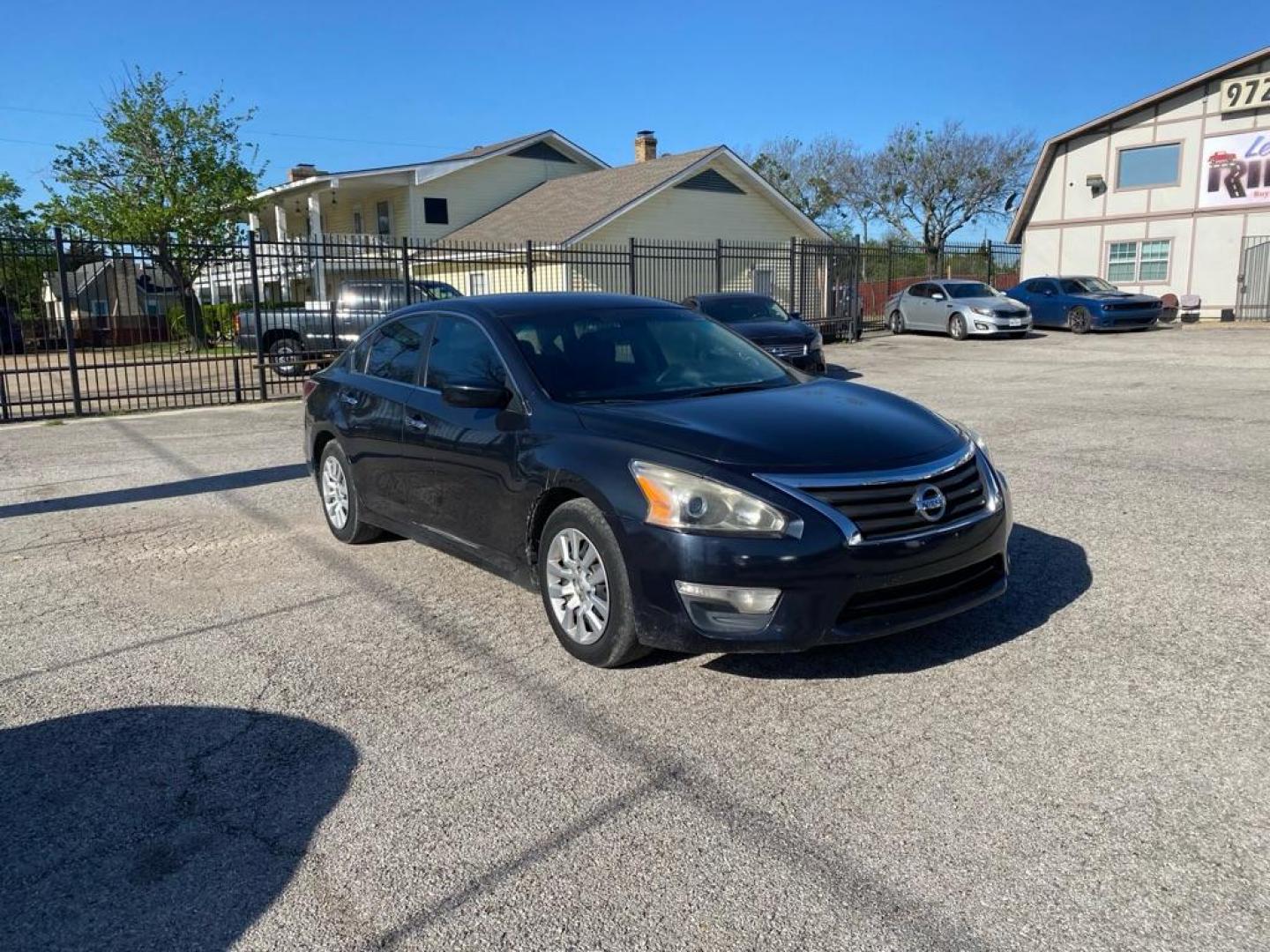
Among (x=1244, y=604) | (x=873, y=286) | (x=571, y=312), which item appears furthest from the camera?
(x=873, y=286)

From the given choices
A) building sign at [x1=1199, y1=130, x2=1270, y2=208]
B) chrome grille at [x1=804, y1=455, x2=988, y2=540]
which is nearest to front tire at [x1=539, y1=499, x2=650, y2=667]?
chrome grille at [x1=804, y1=455, x2=988, y2=540]

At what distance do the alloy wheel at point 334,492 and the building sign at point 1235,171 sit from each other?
28808 mm

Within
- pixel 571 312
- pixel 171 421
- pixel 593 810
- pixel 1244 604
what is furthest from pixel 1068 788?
pixel 171 421

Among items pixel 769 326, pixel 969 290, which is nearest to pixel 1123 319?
pixel 969 290

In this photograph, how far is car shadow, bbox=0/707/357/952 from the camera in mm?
2604

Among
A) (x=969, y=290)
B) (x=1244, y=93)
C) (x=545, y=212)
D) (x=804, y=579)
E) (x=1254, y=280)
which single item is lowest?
(x=804, y=579)

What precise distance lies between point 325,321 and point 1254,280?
25082 millimetres

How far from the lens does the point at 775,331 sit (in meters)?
14.7

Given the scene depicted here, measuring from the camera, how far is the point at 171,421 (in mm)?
13422

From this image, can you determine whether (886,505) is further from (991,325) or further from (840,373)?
(991,325)

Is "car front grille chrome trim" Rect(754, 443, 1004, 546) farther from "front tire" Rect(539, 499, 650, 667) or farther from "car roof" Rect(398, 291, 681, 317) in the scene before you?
"car roof" Rect(398, 291, 681, 317)

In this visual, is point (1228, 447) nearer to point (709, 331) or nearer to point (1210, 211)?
point (709, 331)

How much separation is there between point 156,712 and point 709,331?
334 centimetres

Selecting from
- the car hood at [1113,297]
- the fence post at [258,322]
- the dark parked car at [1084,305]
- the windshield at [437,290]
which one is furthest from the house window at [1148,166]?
the fence post at [258,322]
